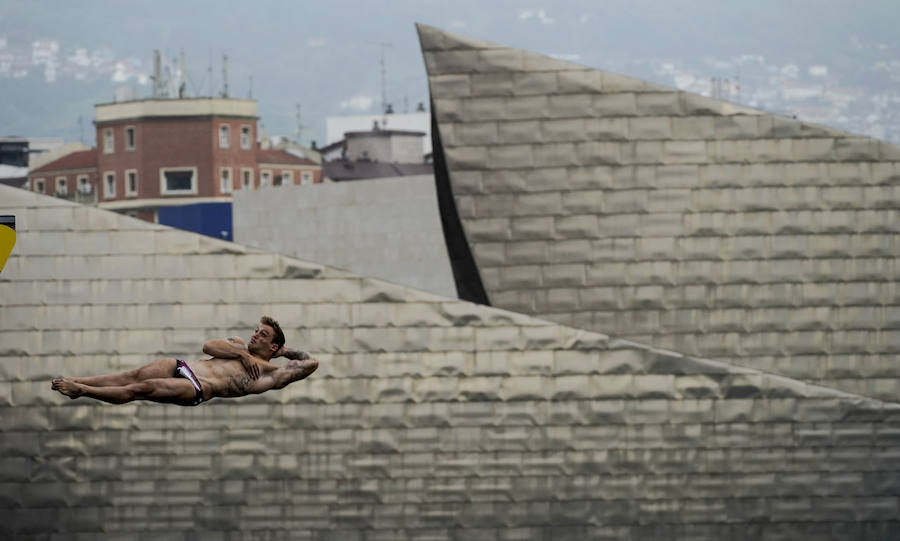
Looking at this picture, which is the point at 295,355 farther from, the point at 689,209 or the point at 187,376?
the point at 689,209

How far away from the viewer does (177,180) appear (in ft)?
427

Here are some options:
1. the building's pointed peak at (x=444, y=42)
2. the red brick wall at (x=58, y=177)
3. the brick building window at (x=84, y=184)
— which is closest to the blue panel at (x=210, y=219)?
the red brick wall at (x=58, y=177)

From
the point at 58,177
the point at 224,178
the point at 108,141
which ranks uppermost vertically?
the point at 108,141

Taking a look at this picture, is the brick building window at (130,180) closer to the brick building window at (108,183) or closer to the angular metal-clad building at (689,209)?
the brick building window at (108,183)

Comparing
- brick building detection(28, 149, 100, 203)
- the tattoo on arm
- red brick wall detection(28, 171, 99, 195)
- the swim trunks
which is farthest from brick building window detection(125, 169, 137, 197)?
the swim trunks

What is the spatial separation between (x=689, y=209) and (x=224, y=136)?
98.4m

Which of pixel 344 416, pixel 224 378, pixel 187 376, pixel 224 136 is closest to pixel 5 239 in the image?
pixel 187 376

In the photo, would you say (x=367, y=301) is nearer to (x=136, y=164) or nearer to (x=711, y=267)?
(x=711, y=267)

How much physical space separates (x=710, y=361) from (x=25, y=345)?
12.9 meters

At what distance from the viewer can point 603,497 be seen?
3366 centimetres

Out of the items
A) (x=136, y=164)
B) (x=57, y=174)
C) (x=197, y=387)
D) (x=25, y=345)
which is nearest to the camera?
(x=197, y=387)

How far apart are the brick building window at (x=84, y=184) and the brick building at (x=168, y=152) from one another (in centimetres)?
321

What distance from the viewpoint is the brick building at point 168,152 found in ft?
424

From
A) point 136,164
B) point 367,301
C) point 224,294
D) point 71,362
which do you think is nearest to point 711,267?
point 367,301
